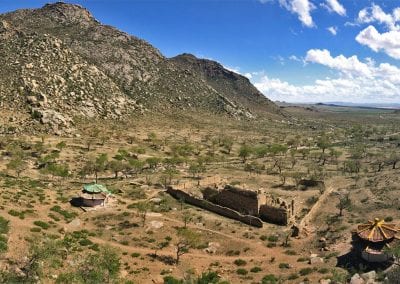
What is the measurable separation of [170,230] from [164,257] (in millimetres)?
5775

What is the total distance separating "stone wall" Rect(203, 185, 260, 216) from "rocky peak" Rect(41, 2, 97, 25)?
13637 cm

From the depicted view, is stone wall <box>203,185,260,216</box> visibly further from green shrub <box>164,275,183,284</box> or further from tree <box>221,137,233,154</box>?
tree <box>221,137,233,154</box>

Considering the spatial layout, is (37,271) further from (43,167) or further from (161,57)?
(161,57)

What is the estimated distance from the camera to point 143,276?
32.2 m

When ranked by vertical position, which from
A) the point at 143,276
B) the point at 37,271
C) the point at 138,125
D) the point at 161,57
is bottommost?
the point at 143,276

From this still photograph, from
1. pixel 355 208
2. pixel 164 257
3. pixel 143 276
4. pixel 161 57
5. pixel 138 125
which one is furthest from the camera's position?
pixel 161 57

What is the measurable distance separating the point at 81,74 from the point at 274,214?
316ft

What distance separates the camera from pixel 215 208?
48688 mm

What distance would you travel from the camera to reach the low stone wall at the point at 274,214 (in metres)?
44.8

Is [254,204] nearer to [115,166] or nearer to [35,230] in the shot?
[35,230]

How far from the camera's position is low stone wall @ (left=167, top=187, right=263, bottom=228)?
4481cm

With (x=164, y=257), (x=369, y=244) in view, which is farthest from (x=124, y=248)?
(x=369, y=244)

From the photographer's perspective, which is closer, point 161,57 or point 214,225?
point 214,225

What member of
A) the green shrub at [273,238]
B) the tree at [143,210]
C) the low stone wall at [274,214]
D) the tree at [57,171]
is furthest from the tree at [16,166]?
the green shrub at [273,238]
